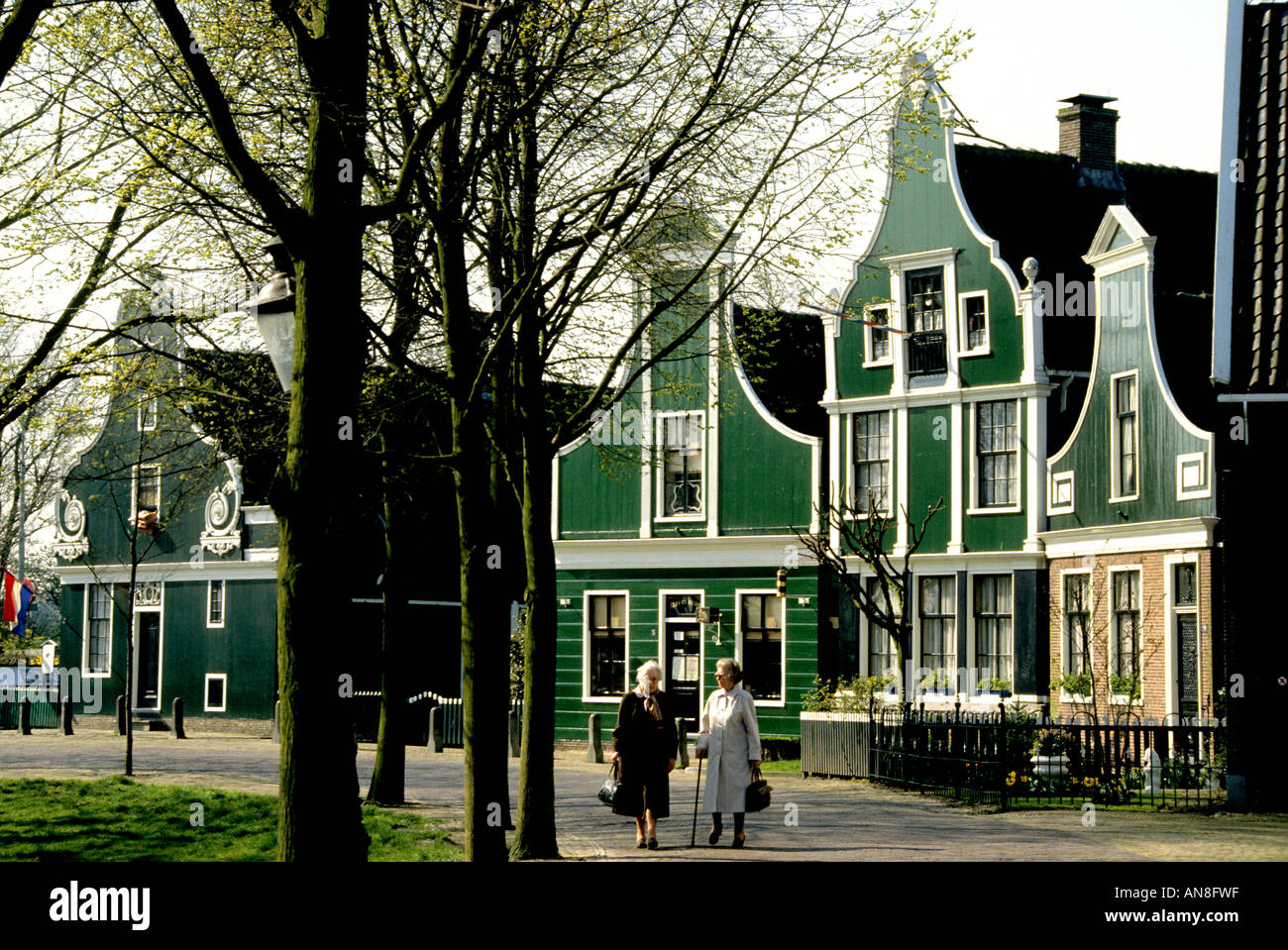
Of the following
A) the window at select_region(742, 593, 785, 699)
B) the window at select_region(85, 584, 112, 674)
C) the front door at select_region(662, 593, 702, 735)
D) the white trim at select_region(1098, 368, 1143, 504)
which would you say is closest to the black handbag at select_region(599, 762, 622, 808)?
the white trim at select_region(1098, 368, 1143, 504)

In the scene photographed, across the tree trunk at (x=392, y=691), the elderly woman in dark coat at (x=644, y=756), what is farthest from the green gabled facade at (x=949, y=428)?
the elderly woman in dark coat at (x=644, y=756)

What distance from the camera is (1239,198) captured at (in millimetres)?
21875

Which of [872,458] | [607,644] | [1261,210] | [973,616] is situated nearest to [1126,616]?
[973,616]

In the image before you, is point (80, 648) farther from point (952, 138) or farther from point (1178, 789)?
point (1178, 789)

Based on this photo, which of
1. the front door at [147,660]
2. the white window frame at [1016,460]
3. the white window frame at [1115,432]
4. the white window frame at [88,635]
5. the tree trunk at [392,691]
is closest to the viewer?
the tree trunk at [392,691]

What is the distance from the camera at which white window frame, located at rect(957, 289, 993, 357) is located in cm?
3269

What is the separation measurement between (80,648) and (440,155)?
35488 mm

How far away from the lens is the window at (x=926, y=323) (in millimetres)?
33594

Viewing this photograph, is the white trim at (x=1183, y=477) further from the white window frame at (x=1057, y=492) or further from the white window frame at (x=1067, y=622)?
the white window frame at (x=1057, y=492)

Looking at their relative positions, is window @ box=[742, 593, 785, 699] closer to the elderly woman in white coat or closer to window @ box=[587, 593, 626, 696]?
window @ box=[587, 593, 626, 696]

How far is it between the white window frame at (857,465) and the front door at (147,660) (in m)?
20.0

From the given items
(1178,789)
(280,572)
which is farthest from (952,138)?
(280,572)

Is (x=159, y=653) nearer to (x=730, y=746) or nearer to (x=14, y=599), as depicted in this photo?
(x=14, y=599)

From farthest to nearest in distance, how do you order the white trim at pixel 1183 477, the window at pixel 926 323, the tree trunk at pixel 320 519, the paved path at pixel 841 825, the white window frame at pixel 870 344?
the white window frame at pixel 870 344 < the window at pixel 926 323 < the white trim at pixel 1183 477 < the paved path at pixel 841 825 < the tree trunk at pixel 320 519
